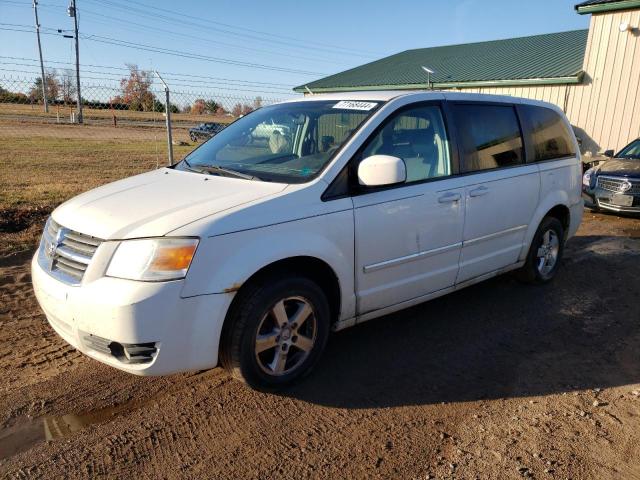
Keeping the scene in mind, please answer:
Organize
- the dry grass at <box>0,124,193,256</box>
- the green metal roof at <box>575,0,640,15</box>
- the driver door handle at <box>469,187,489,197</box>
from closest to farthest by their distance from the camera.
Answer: the driver door handle at <box>469,187,489,197</box>
the dry grass at <box>0,124,193,256</box>
the green metal roof at <box>575,0,640,15</box>

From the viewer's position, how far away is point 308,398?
3.24 meters

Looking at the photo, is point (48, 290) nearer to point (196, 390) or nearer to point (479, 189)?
point (196, 390)

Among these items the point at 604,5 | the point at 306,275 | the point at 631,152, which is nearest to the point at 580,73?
the point at 604,5

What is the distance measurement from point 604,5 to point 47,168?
581 inches

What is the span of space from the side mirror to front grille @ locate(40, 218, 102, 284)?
1.60 m

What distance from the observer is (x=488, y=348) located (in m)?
3.97

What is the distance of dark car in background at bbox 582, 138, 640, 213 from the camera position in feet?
29.5

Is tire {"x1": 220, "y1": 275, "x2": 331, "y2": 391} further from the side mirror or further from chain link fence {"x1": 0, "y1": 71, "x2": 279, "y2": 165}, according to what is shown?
chain link fence {"x1": 0, "y1": 71, "x2": 279, "y2": 165}

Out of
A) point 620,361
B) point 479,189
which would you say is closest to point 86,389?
point 479,189

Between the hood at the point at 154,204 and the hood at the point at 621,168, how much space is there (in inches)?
329

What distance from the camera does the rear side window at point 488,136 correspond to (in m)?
4.16

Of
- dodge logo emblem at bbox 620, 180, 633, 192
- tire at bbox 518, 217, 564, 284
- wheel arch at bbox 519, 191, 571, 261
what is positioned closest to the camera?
wheel arch at bbox 519, 191, 571, 261

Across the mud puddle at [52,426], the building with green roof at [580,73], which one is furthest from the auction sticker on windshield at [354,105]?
the building with green roof at [580,73]

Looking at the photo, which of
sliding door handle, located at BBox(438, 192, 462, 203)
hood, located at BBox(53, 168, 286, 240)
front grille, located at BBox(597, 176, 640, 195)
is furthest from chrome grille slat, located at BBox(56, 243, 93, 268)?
front grille, located at BBox(597, 176, 640, 195)
